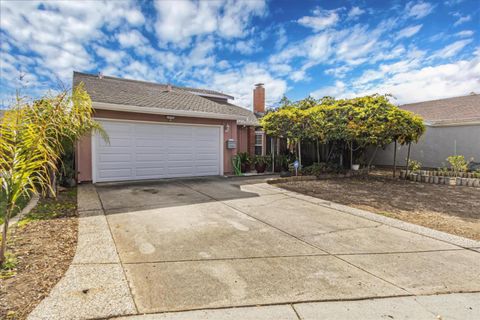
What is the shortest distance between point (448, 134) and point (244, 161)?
11.1m

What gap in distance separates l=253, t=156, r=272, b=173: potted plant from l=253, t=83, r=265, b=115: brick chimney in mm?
6057

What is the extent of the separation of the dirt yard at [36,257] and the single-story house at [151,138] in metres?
4.02

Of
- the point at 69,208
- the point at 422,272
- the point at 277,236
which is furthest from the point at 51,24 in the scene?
the point at 422,272

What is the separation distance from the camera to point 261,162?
12.7 metres

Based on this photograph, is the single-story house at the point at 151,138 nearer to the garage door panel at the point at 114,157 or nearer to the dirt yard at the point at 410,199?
the garage door panel at the point at 114,157

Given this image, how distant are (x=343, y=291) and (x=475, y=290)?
1.43m

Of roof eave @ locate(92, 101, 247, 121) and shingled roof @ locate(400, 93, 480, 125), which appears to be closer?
roof eave @ locate(92, 101, 247, 121)

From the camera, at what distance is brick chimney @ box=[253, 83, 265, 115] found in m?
18.0

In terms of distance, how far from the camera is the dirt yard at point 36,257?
2238mm

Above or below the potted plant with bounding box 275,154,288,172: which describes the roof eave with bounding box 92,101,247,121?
above

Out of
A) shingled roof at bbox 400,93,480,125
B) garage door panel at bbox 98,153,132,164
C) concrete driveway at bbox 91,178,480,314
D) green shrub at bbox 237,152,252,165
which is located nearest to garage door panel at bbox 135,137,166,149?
garage door panel at bbox 98,153,132,164

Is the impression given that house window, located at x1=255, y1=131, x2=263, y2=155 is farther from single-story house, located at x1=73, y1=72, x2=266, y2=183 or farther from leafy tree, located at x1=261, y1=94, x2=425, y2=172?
leafy tree, located at x1=261, y1=94, x2=425, y2=172

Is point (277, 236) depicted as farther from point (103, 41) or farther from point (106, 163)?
point (103, 41)

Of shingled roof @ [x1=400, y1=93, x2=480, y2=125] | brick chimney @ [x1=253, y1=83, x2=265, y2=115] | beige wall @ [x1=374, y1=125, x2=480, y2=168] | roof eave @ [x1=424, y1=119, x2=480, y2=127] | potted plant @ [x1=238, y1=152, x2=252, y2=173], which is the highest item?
brick chimney @ [x1=253, y1=83, x2=265, y2=115]
